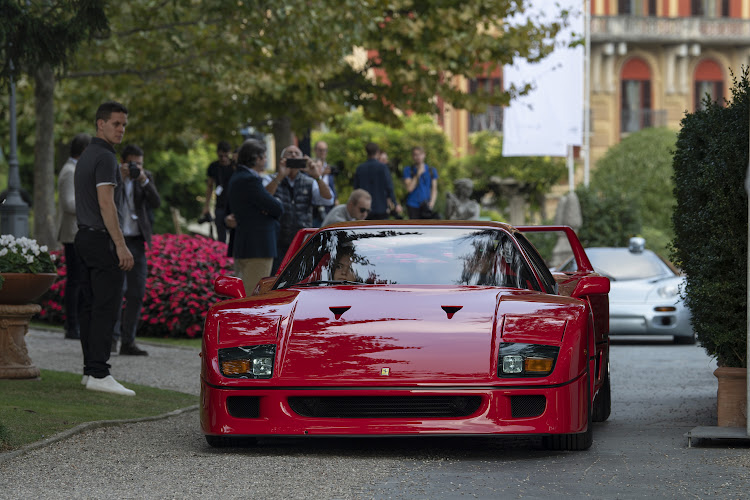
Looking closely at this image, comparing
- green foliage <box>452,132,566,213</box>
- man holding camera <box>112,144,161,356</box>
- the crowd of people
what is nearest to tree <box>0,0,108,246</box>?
the crowd of people

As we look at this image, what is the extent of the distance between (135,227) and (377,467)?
→ 685 centimetres

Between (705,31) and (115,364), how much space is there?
5689cm

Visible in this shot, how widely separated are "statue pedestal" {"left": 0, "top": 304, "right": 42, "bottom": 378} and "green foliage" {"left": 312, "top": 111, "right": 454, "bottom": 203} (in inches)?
1461

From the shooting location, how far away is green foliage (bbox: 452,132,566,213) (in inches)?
2276

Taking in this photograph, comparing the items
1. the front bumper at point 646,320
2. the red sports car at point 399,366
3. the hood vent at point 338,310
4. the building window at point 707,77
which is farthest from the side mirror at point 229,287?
the building window at point 707,77

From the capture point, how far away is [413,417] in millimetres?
7418

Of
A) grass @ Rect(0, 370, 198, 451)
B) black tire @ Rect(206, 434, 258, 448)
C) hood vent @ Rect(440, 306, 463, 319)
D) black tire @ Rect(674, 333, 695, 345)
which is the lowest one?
black tire @ Rect(674, 333, 695, 345)

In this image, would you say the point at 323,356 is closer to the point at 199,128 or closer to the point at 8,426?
the point at 8,426

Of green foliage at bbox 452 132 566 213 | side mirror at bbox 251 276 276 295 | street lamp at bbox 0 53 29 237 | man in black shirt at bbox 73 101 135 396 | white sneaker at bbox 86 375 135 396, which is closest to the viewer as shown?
side mirror at bbox 251 276 276 295

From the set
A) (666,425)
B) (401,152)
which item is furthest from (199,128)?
(401,152)

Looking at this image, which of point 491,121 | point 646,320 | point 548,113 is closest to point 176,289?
point 646,320

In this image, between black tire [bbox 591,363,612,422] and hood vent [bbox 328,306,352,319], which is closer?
hood vent [bbox 328,306,352,319]

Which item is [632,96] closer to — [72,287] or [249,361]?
[72,287]

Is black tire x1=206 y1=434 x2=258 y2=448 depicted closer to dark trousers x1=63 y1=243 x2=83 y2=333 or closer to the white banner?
dark trousers x1=63 y1=243 x2=83 y2=333
